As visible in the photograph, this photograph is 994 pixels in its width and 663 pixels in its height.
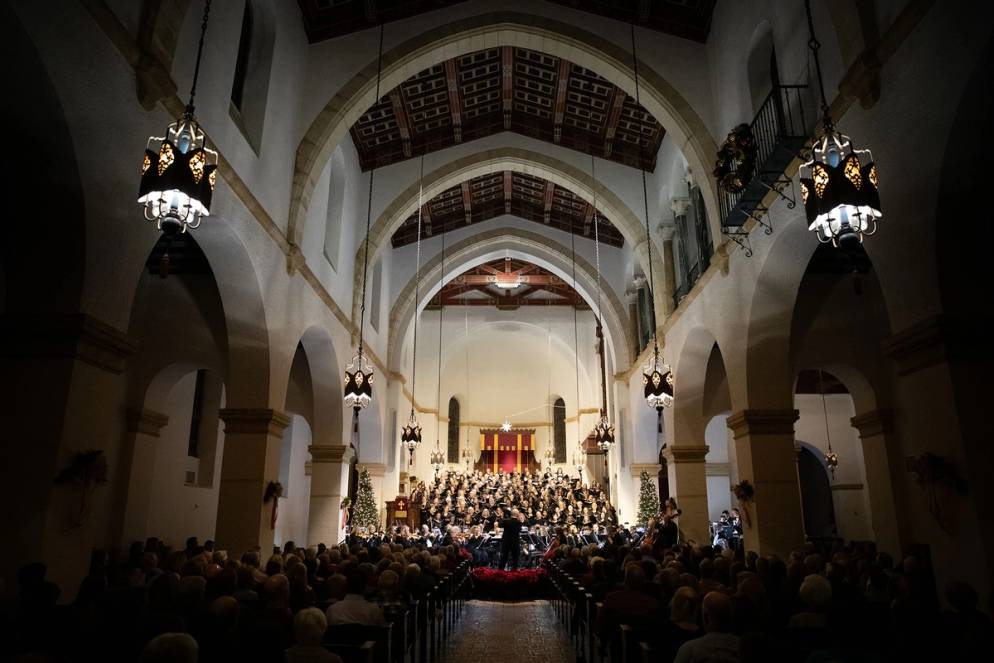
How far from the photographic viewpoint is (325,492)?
14375mm

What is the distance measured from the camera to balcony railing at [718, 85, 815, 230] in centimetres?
769

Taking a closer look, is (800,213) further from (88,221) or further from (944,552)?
(88,221)

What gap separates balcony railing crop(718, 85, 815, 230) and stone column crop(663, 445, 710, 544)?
21.1ft

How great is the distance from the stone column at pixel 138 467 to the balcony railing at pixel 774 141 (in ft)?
33.1

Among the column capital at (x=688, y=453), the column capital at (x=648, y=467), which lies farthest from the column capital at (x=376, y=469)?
the column capital at (x=688, y=453)

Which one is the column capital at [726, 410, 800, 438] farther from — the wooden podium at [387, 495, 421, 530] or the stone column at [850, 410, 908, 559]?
the wooden podium at [387, 495, 421, 530]

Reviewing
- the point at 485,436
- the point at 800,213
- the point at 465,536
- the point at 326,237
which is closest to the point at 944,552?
the point at 800,213

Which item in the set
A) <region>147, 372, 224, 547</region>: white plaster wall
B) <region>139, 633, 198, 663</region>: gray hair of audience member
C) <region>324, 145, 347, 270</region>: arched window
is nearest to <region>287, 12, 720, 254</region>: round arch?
<region>324, 145, 347, 270</region>: arched window

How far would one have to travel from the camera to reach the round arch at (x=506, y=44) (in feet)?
36.5

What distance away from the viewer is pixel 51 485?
5.21 m

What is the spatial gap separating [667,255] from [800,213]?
7517 millimetres

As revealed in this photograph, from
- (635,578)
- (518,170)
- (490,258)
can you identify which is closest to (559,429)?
(490,258)

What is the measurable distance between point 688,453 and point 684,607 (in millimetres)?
10483

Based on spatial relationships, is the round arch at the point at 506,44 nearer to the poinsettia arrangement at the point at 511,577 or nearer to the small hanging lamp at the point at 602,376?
the small hanging lamp at the point at 602,376
